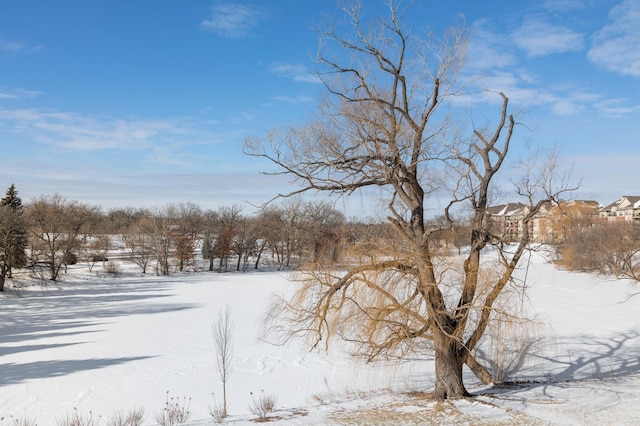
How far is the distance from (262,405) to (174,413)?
5.89ft

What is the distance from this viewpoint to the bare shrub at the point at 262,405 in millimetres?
8677

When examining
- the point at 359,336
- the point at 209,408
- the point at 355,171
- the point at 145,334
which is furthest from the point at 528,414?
the point at 145,334

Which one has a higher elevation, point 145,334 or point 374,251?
point 374,251

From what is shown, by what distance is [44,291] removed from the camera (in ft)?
117

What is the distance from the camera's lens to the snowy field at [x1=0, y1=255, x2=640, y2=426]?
7969mm

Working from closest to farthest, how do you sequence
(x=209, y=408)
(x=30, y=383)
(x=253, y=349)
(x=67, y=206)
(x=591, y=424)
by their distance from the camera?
(x=591, y=424) < (x=209, y=408) < (x=30, y=383) < (x=253, y=349) < (x=67, y=206)

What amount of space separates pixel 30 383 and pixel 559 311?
2330 centimetres

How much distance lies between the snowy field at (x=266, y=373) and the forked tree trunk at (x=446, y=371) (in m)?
0.37

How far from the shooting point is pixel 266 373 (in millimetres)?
13602

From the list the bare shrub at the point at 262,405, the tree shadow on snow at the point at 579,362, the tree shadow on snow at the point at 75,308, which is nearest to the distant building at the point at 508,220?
the tree shadow on snow at the point at 579,362

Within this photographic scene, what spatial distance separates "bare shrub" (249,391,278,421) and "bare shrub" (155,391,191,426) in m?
1.37

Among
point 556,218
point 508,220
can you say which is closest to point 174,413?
point 508,220

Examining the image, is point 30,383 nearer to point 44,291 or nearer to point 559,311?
point 559,311

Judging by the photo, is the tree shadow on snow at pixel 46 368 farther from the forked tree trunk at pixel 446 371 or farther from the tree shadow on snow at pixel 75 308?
the forked tree trunk at pixel 446 371
